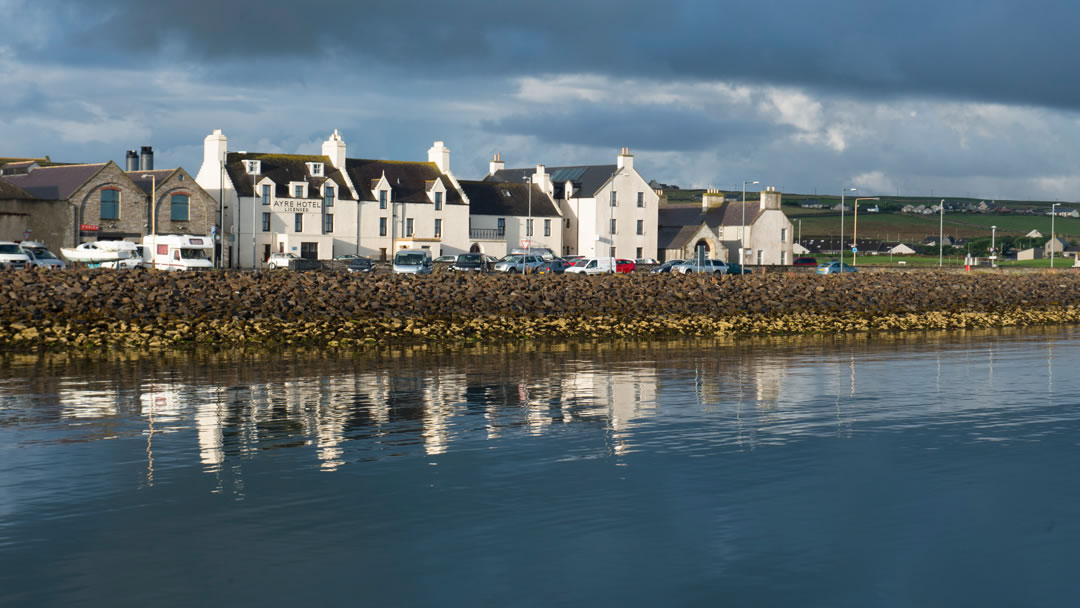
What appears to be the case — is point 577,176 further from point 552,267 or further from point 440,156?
point 552,267

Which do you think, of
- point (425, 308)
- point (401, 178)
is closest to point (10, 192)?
point (401, 178)

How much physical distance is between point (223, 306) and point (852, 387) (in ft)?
74.9

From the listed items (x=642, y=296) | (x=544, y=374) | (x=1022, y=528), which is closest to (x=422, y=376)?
(x=544, y=374)

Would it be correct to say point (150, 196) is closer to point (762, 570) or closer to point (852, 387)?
point (852, 387)

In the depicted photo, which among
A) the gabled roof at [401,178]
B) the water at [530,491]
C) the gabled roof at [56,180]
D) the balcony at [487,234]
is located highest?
the gabled roof at [401,178]

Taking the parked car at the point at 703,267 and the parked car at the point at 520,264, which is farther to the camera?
the parked car at the point at 703,267

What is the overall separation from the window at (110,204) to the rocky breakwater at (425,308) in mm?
48350

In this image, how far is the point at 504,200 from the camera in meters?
121

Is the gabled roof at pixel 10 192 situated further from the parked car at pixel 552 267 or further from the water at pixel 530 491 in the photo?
the water at pixel 530 491

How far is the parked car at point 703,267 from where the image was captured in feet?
270

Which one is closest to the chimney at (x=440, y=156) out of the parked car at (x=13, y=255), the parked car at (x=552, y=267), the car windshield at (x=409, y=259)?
the parked car at (x=552, y=267)

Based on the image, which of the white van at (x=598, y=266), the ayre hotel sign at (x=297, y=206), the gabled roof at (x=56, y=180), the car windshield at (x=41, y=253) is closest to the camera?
the car windshield at (x=41, y=253)

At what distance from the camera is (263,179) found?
10338 centimetres

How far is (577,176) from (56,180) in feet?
183
